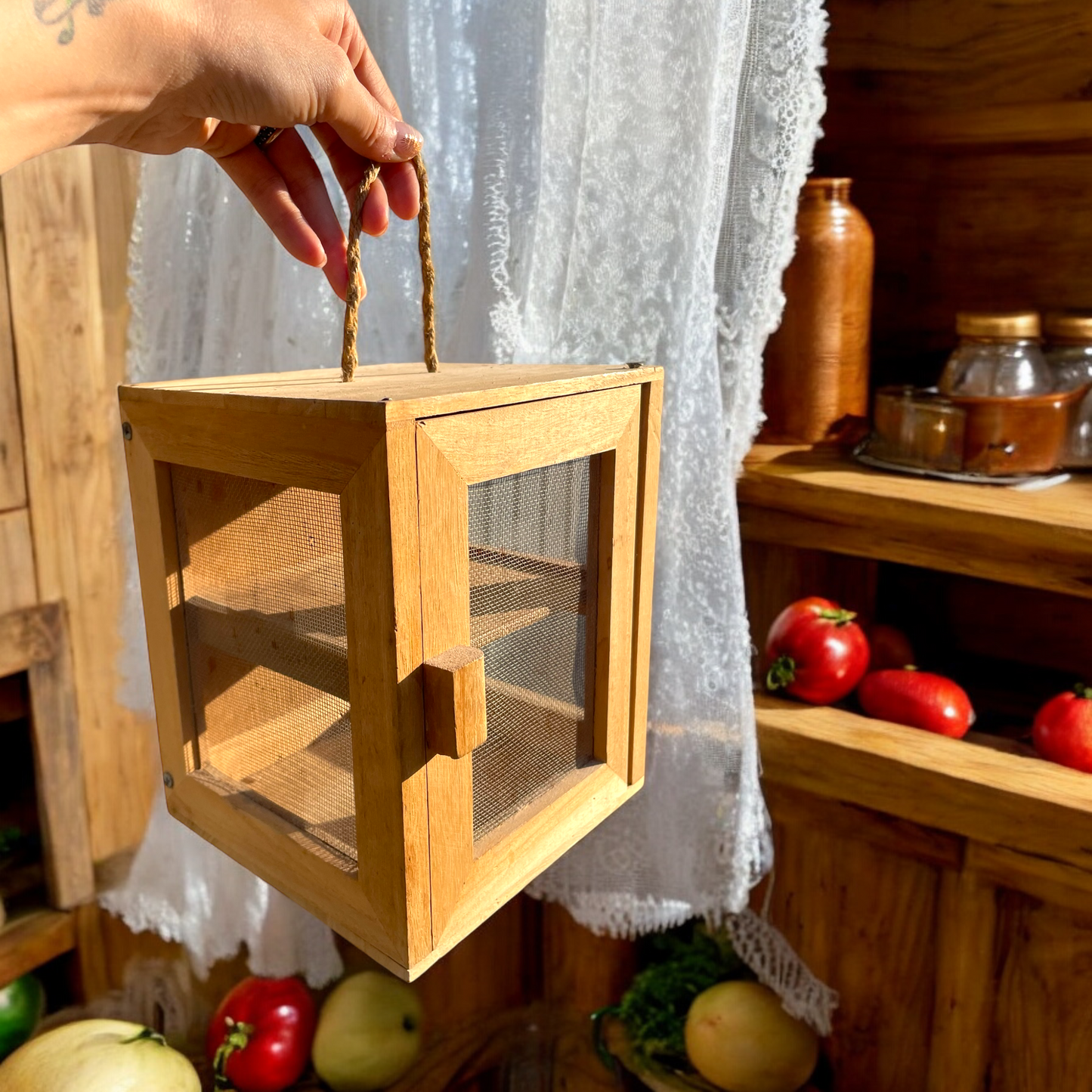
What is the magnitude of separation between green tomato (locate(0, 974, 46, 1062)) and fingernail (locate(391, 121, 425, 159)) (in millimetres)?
1257

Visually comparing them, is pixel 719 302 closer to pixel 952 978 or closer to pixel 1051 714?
pixel 1051 714

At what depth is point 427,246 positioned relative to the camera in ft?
2.19

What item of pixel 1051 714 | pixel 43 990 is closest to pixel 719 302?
pixel 1051 714

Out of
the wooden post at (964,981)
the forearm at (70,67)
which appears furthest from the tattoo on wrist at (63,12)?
the wooden post at (964,981)

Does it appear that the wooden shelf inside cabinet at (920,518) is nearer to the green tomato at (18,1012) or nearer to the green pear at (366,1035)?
the green pear at (366,1035)

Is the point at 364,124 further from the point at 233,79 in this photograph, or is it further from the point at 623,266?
the point at 623,266

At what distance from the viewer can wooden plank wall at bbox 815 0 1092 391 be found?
49.5 inches

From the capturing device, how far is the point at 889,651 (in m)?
1.28

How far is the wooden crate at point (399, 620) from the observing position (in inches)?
22.7

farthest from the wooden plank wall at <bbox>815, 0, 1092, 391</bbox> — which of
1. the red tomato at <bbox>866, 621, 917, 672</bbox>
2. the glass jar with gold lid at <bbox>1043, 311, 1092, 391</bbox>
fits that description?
the red tomato at <bbox>866, 621, 917, 672</bbox>

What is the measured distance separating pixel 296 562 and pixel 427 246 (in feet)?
0.70

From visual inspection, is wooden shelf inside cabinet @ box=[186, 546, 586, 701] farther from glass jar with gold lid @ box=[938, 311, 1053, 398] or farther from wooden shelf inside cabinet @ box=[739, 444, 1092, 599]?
glass jar with gold lid @ box=[938, 311, 1053, 398]

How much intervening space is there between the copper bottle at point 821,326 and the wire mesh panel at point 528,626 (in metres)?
0.61

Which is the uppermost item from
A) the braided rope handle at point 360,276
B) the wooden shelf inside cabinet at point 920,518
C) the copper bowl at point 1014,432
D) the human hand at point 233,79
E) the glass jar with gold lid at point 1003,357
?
the human hand at point 233,79
